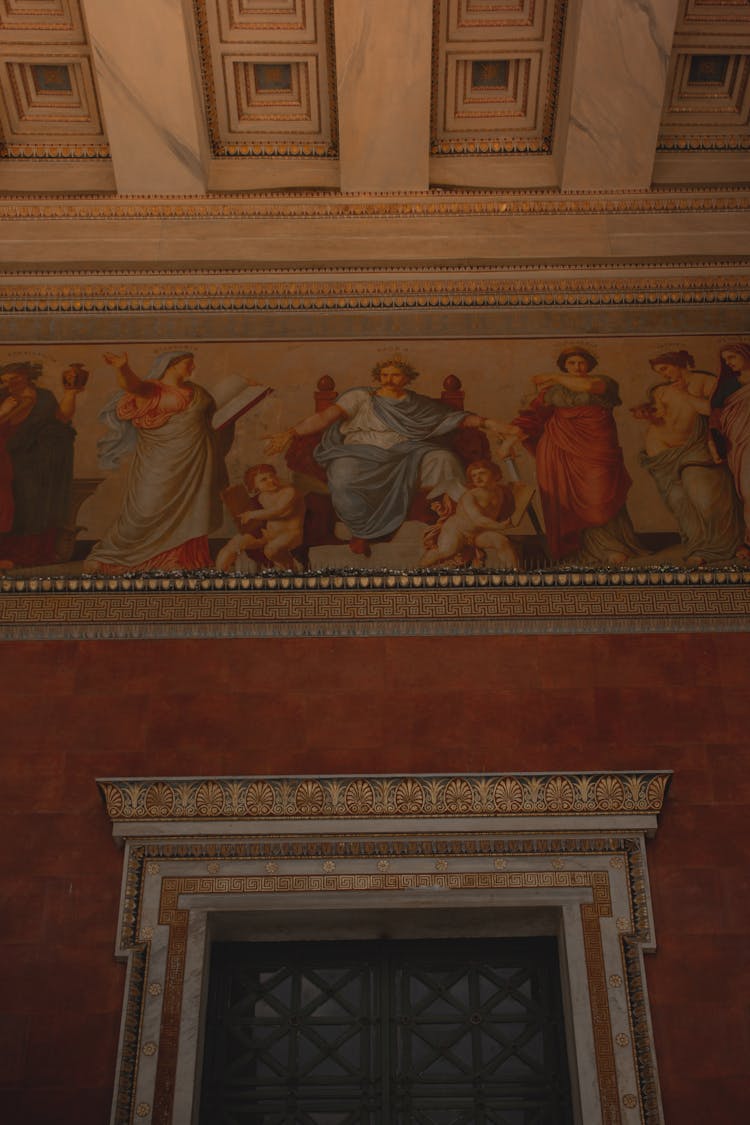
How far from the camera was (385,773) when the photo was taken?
700 cm

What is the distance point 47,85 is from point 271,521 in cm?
339

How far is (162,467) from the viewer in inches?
324

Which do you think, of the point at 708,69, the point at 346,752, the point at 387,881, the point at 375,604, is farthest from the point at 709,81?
the point at 387,881

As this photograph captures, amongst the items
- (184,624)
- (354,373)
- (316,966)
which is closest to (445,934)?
(316,966)

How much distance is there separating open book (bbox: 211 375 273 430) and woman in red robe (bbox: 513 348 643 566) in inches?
61.7

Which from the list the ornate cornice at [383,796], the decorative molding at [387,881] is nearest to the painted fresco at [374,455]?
the ornate cornice at [383,796]

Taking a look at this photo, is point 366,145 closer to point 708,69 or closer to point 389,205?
point 389,205

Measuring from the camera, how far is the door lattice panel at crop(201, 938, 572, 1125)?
260 inches

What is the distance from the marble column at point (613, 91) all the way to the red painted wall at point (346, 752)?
3.29 metres

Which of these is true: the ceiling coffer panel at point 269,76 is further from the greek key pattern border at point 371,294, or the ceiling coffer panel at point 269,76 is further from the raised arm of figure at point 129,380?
the raised arm of figure at point 129,380

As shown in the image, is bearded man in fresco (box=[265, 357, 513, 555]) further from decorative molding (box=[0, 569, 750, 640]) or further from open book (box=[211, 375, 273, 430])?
decorative molding (box=[0, 569, 750, 640])

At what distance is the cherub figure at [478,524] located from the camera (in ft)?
25.6

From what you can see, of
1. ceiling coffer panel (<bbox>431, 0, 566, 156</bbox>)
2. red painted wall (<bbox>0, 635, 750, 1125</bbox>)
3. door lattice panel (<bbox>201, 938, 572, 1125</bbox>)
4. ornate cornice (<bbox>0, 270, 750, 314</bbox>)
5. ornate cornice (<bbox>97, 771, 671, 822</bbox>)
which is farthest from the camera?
ornate cornice (<bbox>0, 270, 750, 314</bbox>)

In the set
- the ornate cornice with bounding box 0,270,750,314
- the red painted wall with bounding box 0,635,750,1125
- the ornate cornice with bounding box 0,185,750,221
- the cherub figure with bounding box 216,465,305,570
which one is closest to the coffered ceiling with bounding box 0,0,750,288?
the ornate cornice with bounding box 0,185,750,221
